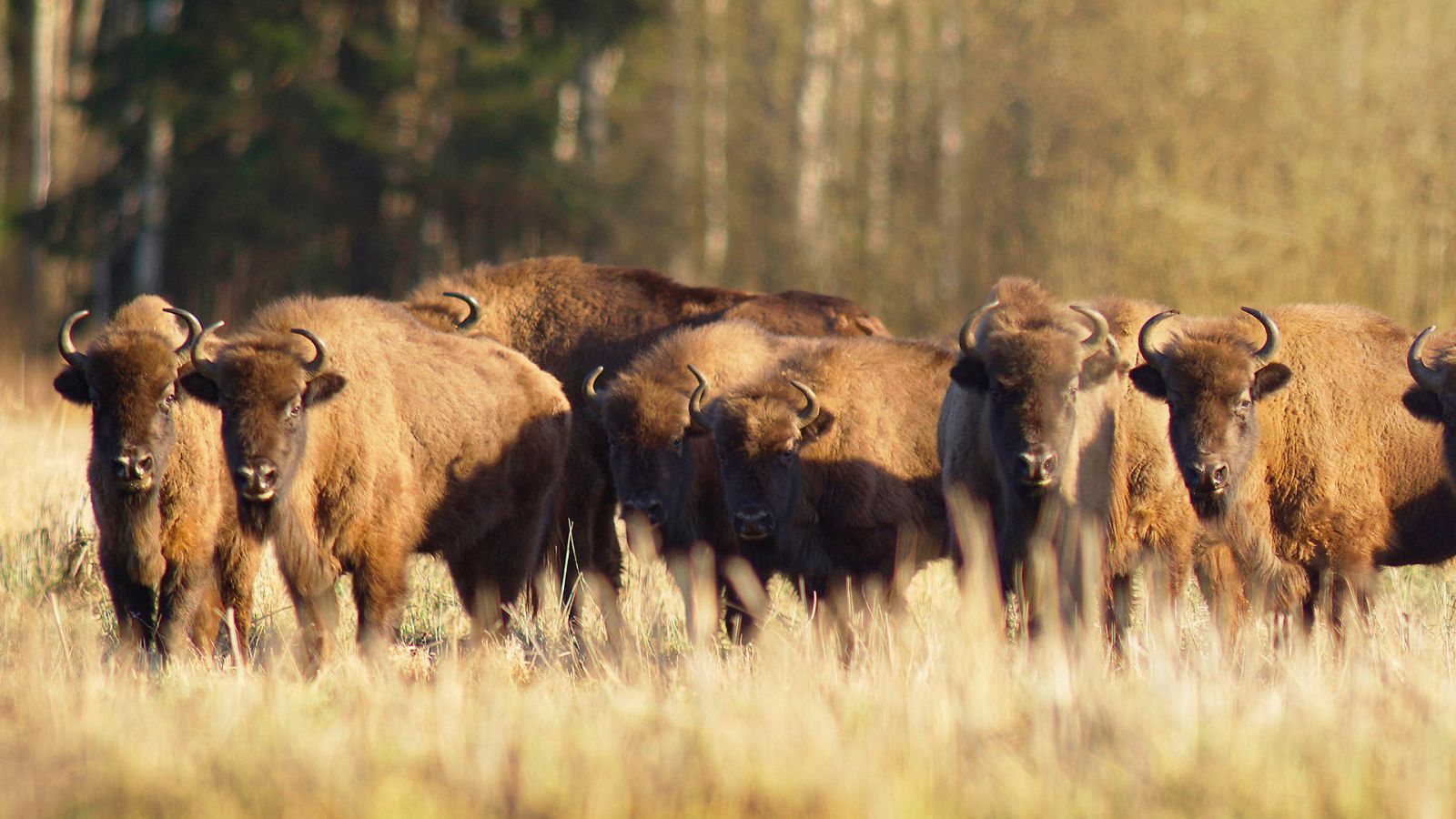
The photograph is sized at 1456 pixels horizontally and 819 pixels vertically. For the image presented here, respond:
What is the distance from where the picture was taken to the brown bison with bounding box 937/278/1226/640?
7613 mm

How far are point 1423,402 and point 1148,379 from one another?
136 cm

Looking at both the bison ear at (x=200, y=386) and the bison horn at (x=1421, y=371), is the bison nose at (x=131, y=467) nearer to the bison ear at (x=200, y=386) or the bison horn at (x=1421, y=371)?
the bison ear at (x=200, y=386)

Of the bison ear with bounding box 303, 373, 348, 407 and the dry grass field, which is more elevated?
the bison ear with bounding box 303, 373, 348, 407

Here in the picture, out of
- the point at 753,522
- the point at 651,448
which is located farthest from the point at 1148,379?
the point at 651,448

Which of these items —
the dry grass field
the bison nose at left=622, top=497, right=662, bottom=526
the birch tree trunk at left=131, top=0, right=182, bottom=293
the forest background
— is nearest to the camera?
the dry grass field

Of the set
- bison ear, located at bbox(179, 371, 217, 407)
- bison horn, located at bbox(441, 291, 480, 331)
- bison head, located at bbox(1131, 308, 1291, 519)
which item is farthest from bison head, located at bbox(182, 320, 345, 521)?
bison head, located at bbox(1131, 308, 1291, 519)

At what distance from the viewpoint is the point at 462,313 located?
10719 mm

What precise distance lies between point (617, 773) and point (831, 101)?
30.7 m

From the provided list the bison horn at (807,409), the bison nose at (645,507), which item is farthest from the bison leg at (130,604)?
the bison horn at (807,409)

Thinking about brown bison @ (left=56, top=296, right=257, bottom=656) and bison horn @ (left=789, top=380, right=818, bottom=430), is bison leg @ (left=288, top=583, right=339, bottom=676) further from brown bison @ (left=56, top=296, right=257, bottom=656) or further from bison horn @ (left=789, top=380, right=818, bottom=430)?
bison horn @ (left=789, top=380, right=818, bottom=430)

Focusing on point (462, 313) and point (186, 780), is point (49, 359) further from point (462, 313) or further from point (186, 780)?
point (186, 780)

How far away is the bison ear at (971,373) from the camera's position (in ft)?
26.0

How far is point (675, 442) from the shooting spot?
9.20m

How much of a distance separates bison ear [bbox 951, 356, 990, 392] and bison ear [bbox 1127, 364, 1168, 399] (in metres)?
0.80
